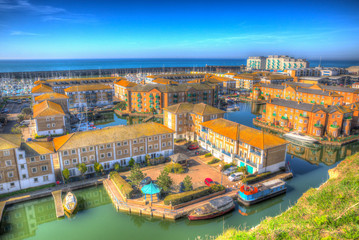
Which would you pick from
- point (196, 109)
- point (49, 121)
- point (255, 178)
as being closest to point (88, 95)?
point (49, 121)

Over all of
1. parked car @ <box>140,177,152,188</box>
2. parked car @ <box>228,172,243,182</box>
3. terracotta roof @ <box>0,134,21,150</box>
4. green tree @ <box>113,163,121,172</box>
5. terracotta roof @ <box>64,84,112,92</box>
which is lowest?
parked car @ <box>228,172,243,182</box>

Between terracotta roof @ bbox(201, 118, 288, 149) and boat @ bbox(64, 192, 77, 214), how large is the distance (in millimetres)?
23744

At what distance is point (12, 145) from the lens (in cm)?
2992

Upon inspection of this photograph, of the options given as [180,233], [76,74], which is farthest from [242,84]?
[76,74]

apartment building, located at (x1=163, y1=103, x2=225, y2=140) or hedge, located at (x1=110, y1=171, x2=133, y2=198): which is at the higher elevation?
apartment building, located at (x1=163, y1=103, x2=225, y2=140)

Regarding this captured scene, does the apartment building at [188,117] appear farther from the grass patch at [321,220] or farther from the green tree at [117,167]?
the grass patch at [321,220]

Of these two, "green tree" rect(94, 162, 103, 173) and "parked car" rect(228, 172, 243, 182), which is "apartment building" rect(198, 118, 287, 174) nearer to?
"parked car" rect(228, 172, 243, 182)

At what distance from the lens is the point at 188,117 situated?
5066 centimetres

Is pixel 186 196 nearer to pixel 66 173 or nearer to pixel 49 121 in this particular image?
pixel 66 173

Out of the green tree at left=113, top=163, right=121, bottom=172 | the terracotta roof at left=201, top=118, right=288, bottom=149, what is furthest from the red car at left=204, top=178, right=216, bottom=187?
the green tree at left=113, top=163, right=121, bottom=172

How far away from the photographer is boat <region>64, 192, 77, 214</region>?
28.4 meters

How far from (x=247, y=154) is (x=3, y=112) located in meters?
73.7

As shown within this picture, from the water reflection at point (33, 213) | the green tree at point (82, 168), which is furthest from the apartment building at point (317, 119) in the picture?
the green tree at point (82, 168)

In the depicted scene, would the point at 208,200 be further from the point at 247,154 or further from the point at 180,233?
the point at 247,154
